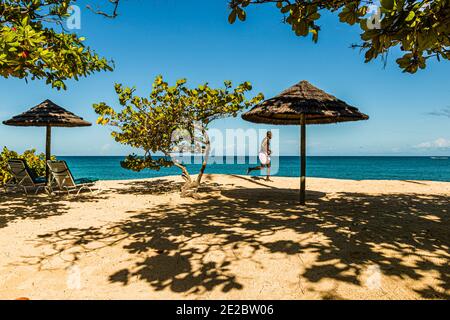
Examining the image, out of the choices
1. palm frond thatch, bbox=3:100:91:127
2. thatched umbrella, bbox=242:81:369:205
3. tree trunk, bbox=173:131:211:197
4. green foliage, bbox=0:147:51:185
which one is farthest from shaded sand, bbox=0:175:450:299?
Result: green foliage, bbox=0:147:51:185

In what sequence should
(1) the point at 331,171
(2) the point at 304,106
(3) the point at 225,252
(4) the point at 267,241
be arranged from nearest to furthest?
(3) the point at 225,252 < (4) the point at 267,241 < (2) the point at 304,106 < (1) the point at 331,171

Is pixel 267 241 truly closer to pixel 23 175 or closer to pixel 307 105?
pixel 307 105

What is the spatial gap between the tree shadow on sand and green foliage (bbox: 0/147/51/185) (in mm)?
7059

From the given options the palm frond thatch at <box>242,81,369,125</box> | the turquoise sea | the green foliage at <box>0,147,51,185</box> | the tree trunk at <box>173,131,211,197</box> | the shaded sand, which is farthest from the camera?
the turquoise sea

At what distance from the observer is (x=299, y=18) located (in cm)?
277

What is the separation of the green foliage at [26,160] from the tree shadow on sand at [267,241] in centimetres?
706

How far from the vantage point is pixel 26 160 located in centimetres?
1138

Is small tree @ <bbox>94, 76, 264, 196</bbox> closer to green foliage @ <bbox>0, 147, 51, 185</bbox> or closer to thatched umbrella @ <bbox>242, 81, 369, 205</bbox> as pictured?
thatched umbrella @ <bbox>242, 81, 369, 205</bbox>

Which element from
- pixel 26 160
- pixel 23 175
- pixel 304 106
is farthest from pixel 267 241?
pixel 26 160

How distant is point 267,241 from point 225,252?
0.77 metres

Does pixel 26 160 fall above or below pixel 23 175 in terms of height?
above

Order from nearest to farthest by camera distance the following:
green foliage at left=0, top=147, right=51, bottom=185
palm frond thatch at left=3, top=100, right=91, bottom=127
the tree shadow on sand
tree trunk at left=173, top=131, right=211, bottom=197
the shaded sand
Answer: the shaded sand < the tree shadow on sand < tree trunk at left=173, top=131, right=211, bottom=197 < palm frond thatch at left=3, top=100, right=91, bottom=127 < green foliage at left=0, top=147, right=51, bottom=185

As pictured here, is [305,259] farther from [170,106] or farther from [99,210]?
[170,106]

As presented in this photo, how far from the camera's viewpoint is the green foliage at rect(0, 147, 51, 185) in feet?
34.4
